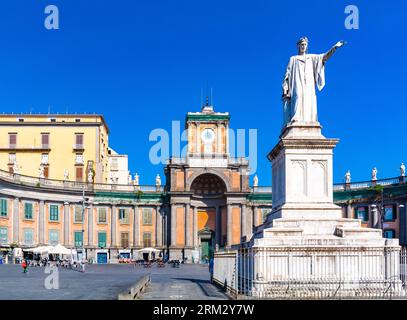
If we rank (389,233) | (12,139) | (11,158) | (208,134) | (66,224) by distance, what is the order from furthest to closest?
1. (12,139)
2. (11,158)
3. (208,134)
4. (66,224)
5. (389,233)

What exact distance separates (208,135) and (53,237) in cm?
2319

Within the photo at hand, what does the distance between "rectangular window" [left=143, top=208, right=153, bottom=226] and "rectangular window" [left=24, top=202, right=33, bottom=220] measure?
15.1m

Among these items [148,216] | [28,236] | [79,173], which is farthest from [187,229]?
[28,236]

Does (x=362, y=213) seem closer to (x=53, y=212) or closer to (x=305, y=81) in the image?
(x=53, y=212)

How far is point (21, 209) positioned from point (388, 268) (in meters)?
57.1

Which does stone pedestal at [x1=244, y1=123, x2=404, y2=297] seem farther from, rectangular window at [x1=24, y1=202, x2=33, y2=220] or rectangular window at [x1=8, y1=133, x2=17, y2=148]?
rectangular window at [x1=8, y1=133, x2=17, y2=148]

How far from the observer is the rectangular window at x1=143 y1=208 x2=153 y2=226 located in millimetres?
80812

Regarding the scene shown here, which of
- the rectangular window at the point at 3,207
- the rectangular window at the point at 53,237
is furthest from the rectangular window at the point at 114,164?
the rectangular window at the point at 3,207

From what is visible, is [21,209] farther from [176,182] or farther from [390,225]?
[390,225]

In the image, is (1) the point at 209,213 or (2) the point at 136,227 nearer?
(2) the point at 136,227

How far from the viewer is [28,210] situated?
2815 inches

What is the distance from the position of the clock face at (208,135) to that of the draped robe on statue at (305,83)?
57587 mm

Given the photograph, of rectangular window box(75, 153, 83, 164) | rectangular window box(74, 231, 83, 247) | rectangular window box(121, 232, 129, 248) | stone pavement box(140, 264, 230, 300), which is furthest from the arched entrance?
stone pavement box(140, 264, 230, 300)
